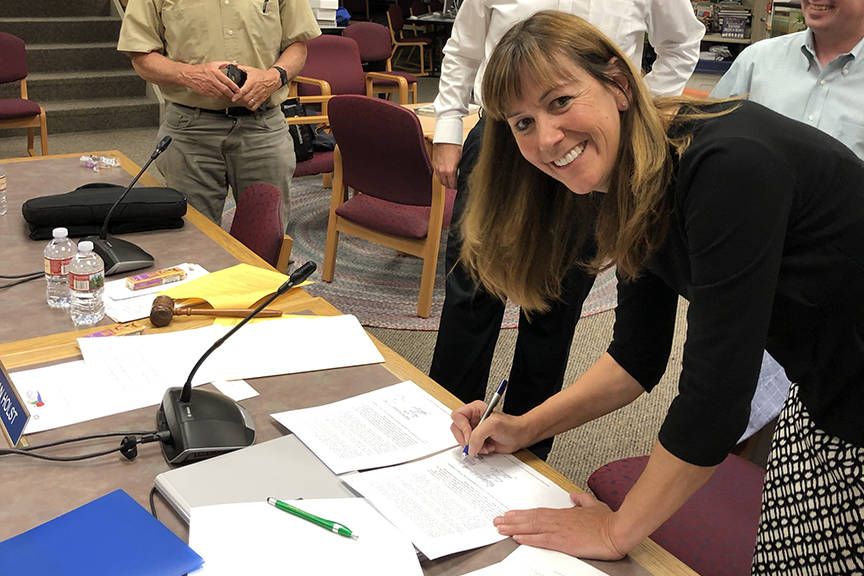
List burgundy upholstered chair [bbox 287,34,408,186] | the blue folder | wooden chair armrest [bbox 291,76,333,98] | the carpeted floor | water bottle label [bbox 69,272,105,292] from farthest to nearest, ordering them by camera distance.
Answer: burgundy upholstered chair [bbox 287,34,408,186] → wooden chair armrest [bbox 291,76,333,98] → the carpeted floor → water bottle label [bbox 69,272,105,292] → the blue folder

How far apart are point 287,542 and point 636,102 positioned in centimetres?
75

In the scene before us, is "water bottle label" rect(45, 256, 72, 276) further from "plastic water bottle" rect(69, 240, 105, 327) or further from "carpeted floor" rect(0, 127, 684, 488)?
"carpeted floor" rect(0, 127, 684, 488)

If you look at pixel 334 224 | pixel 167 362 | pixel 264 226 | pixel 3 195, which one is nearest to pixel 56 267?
pixel 167 362

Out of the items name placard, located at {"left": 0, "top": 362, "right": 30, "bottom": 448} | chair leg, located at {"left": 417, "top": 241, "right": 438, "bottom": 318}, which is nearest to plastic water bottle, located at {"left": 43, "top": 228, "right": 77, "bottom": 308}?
name placard, located at {"left": 0, "top": 362, "right": 30, "bottom": 448}

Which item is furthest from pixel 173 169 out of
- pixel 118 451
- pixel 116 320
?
pixel 118 451

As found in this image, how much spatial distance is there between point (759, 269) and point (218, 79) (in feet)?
7.06

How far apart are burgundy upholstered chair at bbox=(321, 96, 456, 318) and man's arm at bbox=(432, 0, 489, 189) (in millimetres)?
707

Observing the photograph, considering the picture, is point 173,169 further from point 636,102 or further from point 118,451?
point 636,102

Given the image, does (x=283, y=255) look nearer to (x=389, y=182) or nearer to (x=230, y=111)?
(x=230, y=111)

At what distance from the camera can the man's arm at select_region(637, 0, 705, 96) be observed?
2.38m

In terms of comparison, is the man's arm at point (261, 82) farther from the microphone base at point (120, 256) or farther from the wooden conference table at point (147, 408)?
the microphone base at point (120, 256)

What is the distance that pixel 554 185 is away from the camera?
1.34m

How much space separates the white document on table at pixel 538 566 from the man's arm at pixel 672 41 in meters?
1.73

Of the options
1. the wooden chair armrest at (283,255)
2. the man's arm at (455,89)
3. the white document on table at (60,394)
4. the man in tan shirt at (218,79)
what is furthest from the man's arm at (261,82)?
the white document on table at (60,394)
